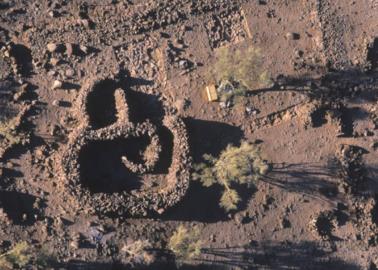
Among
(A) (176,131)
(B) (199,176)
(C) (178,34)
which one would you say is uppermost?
(C) (178,34)

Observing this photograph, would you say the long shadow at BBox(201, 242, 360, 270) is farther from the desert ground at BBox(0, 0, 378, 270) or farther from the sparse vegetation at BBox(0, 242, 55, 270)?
the sparse vegetation at BBox(0, 242, 55, 270)

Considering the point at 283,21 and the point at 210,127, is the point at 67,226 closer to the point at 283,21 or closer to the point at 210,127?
the point at 210,127

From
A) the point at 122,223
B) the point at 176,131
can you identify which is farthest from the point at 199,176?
the point at 122,223

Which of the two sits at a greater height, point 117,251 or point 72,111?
point 72,111

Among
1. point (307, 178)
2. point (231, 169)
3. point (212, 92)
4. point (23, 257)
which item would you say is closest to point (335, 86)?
point (307, 178)

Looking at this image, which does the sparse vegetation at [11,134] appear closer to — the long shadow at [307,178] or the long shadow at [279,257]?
the long shadow at [279,257]

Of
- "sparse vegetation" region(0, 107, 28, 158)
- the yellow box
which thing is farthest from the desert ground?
the yellow box

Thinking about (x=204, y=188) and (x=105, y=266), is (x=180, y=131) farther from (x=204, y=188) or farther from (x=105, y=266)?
(x=105, y=266)
